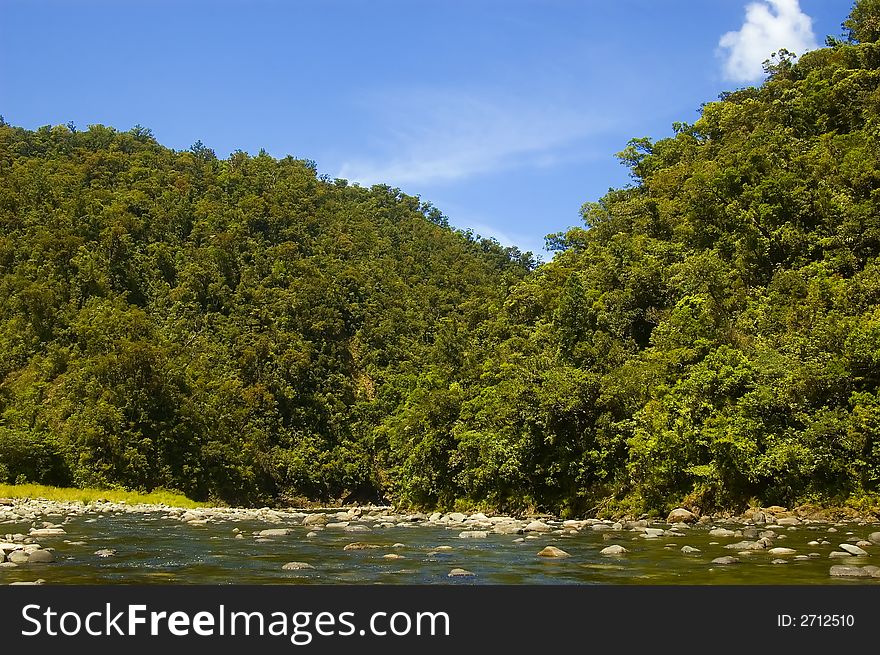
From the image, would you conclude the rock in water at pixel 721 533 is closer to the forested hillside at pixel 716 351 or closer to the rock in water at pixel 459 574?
the forested hillside at pixel 716 351

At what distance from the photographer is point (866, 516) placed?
19.9 meters

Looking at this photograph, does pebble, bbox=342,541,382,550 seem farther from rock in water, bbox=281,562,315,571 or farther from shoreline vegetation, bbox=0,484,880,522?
shoreline vegetation, bbox=0,484,880,522

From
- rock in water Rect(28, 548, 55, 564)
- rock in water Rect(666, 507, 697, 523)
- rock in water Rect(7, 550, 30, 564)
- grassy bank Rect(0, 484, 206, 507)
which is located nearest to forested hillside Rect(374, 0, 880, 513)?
rock in water Rect(666, 507, 697, 523)

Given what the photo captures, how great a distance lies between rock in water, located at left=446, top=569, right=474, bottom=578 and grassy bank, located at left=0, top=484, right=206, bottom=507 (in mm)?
36801

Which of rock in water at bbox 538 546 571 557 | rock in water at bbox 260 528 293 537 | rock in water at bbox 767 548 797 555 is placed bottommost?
rock in water at bbox 260 528 293 537

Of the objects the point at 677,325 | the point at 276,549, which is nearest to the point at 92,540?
the point at 276,549

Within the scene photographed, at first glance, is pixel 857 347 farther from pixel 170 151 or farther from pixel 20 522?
pixel 170 151

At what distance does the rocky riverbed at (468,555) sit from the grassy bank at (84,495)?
2448 centimetres

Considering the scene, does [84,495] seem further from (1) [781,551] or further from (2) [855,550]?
(2) [855,550]

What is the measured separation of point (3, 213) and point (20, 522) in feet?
236

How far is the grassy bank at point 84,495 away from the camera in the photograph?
42.9 metres

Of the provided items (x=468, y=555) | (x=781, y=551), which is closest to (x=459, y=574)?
(x=468, y=555)

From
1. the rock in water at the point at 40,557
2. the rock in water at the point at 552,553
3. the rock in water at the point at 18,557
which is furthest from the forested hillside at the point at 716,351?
the rock in water at the point at 18,557

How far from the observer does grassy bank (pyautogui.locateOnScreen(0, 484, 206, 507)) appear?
1689 inches
